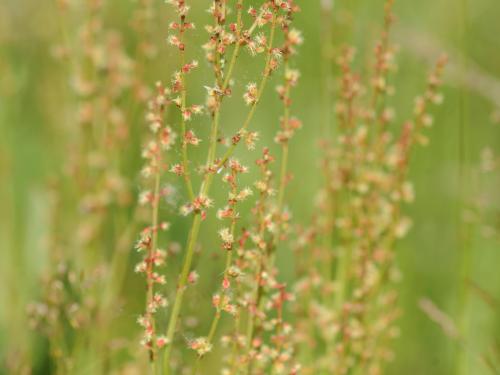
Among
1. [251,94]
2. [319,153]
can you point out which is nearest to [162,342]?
[251,94]

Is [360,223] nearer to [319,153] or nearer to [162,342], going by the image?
[162,342]

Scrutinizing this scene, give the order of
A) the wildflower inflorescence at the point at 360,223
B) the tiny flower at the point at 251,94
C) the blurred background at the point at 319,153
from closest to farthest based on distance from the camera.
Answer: the tiny flower at the point at 251,94 < the wildflower inflorescence at the point at 360,223 < the blurred background at the point at 319,153

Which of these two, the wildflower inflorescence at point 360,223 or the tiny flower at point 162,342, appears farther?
the wildflower inflorescence at point 360,223

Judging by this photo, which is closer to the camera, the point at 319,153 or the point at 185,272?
the point at 185,272

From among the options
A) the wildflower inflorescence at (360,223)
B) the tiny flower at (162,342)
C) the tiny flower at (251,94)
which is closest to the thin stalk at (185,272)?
the tiny flower at (162,342)

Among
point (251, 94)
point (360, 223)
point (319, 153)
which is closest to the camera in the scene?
point (251, 94)

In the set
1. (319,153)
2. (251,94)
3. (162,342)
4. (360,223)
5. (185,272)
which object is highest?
(319,153)

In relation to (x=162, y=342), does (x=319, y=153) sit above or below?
above

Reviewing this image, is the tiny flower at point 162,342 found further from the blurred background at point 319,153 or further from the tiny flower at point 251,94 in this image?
the blurred background at point 319,153

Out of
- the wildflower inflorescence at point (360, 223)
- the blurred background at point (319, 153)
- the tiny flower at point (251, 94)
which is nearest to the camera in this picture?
the tiny flower at point (251, 94)

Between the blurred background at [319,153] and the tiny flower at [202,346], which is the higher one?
the blurred background at [319,153]

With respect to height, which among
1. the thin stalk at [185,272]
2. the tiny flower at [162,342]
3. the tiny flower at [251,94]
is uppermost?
the tiny flower at [251,94]
